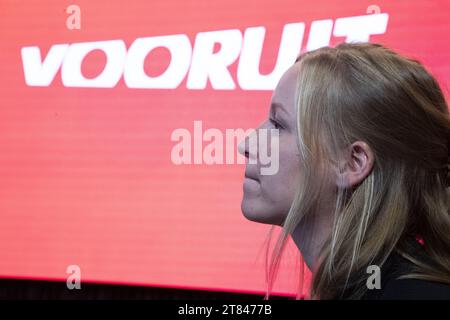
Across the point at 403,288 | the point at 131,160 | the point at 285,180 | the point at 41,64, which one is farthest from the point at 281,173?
the point at 41,64

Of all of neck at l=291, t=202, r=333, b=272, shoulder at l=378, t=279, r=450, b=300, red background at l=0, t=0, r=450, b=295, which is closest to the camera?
shoulder at l=378, t=279, r=450, b=300

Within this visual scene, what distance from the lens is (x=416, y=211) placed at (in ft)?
2.60

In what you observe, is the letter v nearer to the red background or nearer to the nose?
the red background

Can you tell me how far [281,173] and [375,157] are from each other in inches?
5.0

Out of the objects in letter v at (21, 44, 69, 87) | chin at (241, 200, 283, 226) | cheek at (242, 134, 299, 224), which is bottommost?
chin at (241, 200, 283, 226)

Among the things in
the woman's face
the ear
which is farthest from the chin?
the ear

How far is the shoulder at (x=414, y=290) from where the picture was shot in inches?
27.1

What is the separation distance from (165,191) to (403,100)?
91 cm

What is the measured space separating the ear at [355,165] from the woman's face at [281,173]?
6 cm

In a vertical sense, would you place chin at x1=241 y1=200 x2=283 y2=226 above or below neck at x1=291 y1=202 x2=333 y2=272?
above

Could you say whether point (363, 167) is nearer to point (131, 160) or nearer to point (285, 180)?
Result: point (285, 180)

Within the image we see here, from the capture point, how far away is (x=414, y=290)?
0.69 meters

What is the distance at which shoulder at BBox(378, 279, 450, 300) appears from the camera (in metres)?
0.69
